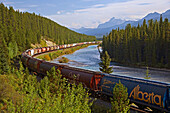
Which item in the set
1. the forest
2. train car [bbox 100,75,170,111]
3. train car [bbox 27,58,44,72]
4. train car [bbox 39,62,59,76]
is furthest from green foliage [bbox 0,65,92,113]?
the forest

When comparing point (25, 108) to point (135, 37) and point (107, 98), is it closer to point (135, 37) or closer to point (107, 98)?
point (107, 98)

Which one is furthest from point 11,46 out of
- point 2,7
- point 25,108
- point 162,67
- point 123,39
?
point 25,108

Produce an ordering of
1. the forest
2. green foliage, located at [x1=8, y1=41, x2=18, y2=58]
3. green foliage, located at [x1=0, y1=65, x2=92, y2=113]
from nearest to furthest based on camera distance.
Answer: green foliage, located at [x1=0, y1=65, x2=92, y2=113], the forest, green foliage, located at [x1=8, y1=41, x2=18, y2=58]

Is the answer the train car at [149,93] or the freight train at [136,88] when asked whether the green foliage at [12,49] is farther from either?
the train car at [149,93]

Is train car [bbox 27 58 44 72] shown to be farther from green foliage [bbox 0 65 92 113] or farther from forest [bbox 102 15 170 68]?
forest [bbox 102 15 170 68]

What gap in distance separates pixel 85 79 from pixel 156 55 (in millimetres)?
46988

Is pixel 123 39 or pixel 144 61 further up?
pixel 123 39

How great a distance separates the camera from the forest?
2334 inches

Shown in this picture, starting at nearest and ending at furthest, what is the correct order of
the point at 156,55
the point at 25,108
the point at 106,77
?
the point at 25,108 → the point at 106,77 → the point at 156,55

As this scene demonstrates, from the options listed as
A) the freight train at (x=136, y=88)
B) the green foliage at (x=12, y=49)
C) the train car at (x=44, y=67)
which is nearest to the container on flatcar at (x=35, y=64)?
the train car at (x=44, y=67)

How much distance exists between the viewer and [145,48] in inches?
2494

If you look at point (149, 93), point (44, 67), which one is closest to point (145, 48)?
point (44, 67)

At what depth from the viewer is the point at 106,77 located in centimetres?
2147

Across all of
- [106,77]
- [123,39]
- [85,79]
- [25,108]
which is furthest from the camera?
[123,39]
